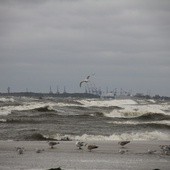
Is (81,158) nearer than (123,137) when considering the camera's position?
Yes

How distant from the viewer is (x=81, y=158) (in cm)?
1572

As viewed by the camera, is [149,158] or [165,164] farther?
[149,158]

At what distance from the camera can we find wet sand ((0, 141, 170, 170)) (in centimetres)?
1383

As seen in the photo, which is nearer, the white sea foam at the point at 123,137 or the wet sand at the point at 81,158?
the wet sand at the point at 81,158

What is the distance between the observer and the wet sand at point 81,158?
45.4ft

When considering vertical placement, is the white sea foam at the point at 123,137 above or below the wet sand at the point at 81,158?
below

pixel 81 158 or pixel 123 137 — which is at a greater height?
pixel 81 158

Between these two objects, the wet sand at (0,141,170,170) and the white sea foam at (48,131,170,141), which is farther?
the white sea foam at (48,131,170,141)

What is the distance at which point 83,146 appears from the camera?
62.7 feet

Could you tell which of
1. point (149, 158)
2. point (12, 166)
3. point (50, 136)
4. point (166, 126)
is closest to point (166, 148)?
point (149, 158)

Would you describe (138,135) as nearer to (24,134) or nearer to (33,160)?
(24,134)

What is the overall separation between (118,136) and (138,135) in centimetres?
123

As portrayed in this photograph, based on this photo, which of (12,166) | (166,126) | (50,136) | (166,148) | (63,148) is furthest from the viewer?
(166,126)

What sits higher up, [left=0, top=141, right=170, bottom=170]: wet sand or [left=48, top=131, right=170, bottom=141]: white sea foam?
[left=0, top=141, right=170, bottom=170]: wet sand
